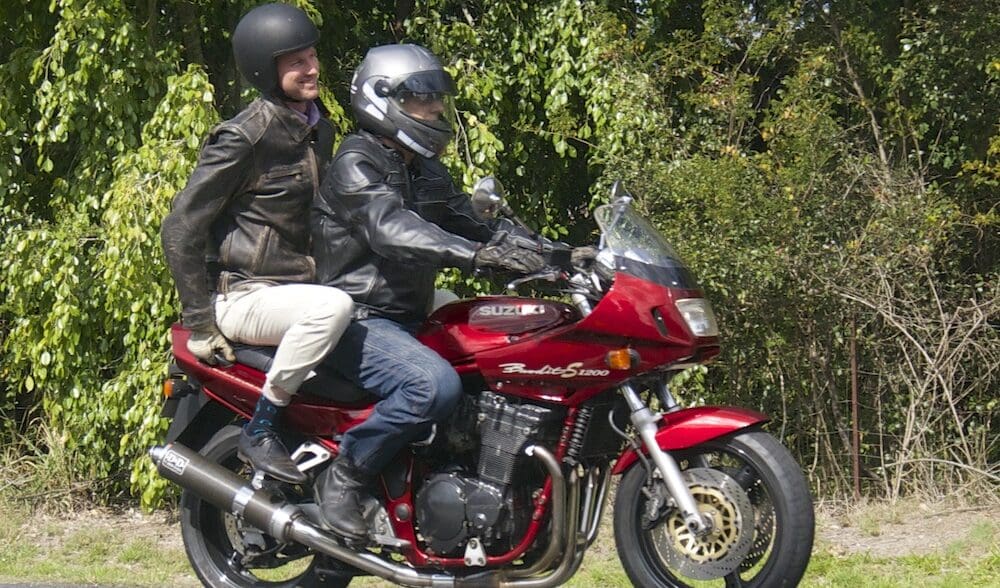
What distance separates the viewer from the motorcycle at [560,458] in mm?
4441

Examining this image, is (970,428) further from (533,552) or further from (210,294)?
(210,294)

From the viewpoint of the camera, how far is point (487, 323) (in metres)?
4.79

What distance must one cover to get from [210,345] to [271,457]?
0.47 m

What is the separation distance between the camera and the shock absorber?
467 cm

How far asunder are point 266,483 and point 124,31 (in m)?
3.72

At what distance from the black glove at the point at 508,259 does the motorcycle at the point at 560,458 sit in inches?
1.9

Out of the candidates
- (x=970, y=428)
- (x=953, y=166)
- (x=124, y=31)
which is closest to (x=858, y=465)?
(x=970, y=428)

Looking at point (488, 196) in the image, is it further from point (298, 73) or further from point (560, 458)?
point (298, 73)

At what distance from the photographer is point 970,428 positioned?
26.5ft

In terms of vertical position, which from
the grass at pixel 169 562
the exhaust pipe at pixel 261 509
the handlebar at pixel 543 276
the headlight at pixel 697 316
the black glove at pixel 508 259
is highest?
the black glove at pixel 508 259

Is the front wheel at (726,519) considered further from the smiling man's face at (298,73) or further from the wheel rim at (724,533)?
the smiling man's face at (298,73)

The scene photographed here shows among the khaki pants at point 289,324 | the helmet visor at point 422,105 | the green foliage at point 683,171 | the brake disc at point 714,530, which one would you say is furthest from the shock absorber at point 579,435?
the green foliage at point 683,171

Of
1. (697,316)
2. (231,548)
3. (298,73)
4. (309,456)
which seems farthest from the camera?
(231,548)

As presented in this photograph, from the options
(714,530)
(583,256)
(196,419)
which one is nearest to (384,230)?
(583,256)
